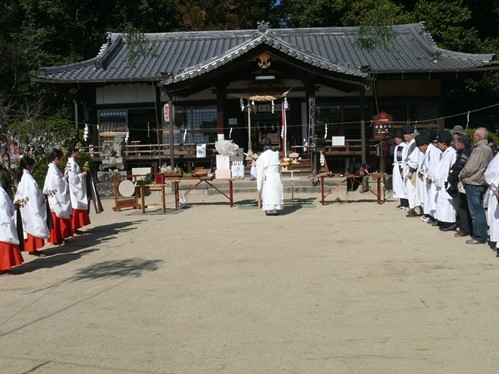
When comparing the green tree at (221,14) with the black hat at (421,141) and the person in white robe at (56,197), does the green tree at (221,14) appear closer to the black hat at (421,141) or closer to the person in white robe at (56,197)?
the black hat at (421,141)

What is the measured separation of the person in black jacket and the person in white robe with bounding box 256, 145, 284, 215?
3.99 metres

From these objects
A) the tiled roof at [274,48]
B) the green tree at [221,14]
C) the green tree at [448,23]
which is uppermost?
the green tree at [221,14]

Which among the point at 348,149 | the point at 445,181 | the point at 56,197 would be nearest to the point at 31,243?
the point at 56,197

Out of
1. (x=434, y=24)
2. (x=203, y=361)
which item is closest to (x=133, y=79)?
(x=434, y=24)

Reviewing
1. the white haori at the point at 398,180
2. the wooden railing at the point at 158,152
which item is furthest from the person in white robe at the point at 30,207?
the wooden railing at the point at 158,152

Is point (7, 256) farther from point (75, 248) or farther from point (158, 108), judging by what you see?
point (158, 108)

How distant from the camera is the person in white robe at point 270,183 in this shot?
12.8 meters

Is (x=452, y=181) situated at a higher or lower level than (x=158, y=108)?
lower

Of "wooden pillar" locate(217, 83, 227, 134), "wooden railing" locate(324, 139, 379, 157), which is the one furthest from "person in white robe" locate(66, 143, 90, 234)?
"wooden railing" locate(324, 139, 379, 157)

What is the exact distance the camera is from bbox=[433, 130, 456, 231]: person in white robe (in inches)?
398

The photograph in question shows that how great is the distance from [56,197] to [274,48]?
10960mm

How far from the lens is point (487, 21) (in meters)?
27.4

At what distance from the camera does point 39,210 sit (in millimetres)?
8906

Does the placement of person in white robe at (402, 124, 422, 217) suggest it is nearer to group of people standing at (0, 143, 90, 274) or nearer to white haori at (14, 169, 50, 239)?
group of people standing at (0, 143, 90, 274)
